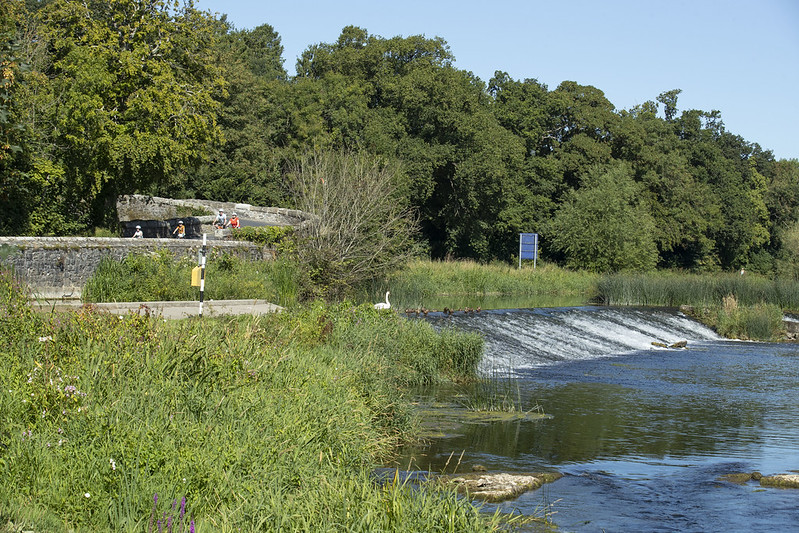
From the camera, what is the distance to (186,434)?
7.82m

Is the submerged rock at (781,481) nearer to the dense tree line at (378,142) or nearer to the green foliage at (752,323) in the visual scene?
the dense tree line at (378,142)

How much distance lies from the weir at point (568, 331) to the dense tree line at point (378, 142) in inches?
257

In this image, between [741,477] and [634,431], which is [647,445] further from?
[741,477]

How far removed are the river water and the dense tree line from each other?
9.17 metres

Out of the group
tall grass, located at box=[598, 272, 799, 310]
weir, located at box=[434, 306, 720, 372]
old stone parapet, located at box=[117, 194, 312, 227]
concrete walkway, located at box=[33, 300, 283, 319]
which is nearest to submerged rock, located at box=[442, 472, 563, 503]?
concrete walkway, located at box=[33, 300, 283, 319]

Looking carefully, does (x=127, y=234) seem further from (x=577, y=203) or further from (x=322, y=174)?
(x=577, y=203)

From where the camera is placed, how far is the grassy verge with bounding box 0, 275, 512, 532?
262 inches

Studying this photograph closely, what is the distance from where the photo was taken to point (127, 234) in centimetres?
3038

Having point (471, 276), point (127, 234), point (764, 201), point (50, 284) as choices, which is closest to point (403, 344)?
point (50, 284)

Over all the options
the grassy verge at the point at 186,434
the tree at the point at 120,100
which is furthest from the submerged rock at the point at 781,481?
the tree at the point at 120,100

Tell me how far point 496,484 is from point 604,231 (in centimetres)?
4296

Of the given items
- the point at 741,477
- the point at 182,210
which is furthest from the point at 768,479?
the point at 182,210

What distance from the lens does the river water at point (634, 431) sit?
10.2 meters

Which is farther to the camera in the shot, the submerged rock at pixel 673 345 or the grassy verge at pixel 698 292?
the grassy verge at pixel 698 292
